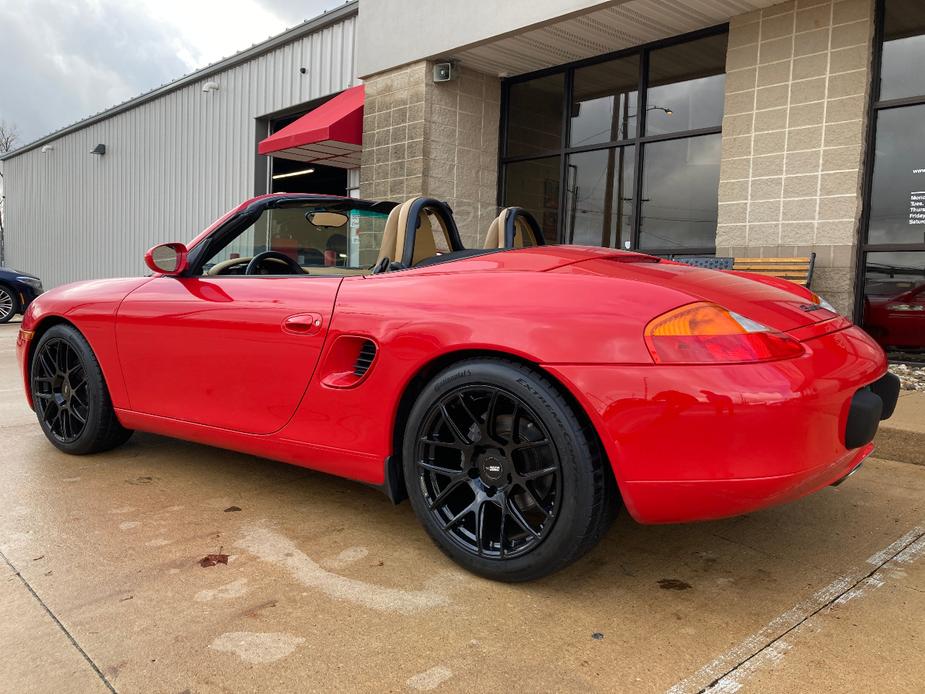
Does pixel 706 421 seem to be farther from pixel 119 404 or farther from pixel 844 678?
pixel 119 404

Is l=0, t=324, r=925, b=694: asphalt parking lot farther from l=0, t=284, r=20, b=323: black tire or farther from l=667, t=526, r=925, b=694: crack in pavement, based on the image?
l=0, t=284, r=20, b=323: black tire

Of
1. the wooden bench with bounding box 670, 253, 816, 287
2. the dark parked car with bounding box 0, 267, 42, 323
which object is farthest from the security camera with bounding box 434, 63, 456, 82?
the dark parked car with bounding box 0, 267, 42, 323

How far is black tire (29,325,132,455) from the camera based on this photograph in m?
3.28

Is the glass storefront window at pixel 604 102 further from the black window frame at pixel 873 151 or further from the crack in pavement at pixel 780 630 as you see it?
the crack in pavement at pixel 780 630

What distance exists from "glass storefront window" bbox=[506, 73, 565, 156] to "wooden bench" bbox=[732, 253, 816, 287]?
335 centimetres

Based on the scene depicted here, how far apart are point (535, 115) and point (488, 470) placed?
796cm

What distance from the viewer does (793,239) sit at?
6484 millimetres

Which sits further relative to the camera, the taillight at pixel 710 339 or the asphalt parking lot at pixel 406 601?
the taillight at pixel 710 339

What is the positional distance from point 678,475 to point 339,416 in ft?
3.66

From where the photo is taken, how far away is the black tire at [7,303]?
12.6 metres

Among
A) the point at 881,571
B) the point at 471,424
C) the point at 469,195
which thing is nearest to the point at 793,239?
the point at 469,195

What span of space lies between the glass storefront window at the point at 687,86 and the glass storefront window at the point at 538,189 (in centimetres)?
145

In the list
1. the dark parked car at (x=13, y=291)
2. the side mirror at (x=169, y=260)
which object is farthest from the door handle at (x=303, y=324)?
the dark parked car at (x=13, y=291)

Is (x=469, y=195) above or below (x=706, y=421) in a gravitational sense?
above
